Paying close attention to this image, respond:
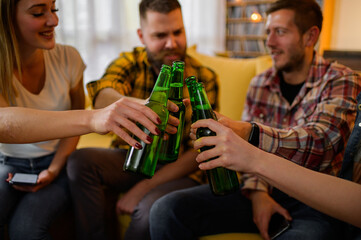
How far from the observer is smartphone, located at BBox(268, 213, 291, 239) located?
993 mm

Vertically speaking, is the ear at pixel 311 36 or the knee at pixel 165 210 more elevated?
the ear at pixel 311 36

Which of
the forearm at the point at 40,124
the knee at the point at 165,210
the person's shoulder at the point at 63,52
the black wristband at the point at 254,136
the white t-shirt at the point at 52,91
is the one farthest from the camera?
the person's shoulder at the point at 63,52

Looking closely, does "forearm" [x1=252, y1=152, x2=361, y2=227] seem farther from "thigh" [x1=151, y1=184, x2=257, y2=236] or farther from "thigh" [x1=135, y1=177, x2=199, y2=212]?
"thigh" [x1=135, y1=177, x2=199, y2=212]

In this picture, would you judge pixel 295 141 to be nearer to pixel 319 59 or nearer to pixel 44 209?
pixel 319 59

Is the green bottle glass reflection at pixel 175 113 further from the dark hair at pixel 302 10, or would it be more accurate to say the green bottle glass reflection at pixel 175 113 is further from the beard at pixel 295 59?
the dark hair at pixel 302 10

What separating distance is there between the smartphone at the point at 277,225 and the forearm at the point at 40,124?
0.66 meters

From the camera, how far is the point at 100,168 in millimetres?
1278

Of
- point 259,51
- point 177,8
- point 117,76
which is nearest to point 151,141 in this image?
point 117,76

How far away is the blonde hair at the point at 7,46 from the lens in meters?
0.98

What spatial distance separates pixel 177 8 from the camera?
1440 mm

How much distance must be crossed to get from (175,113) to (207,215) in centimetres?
48

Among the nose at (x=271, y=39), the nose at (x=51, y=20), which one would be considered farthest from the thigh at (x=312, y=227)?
the nose at (x=51, y=20)

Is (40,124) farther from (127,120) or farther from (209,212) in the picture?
(209,212)

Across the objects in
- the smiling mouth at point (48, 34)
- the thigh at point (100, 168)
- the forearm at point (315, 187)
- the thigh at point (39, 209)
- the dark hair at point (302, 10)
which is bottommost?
the thigh at point (39, 209)
